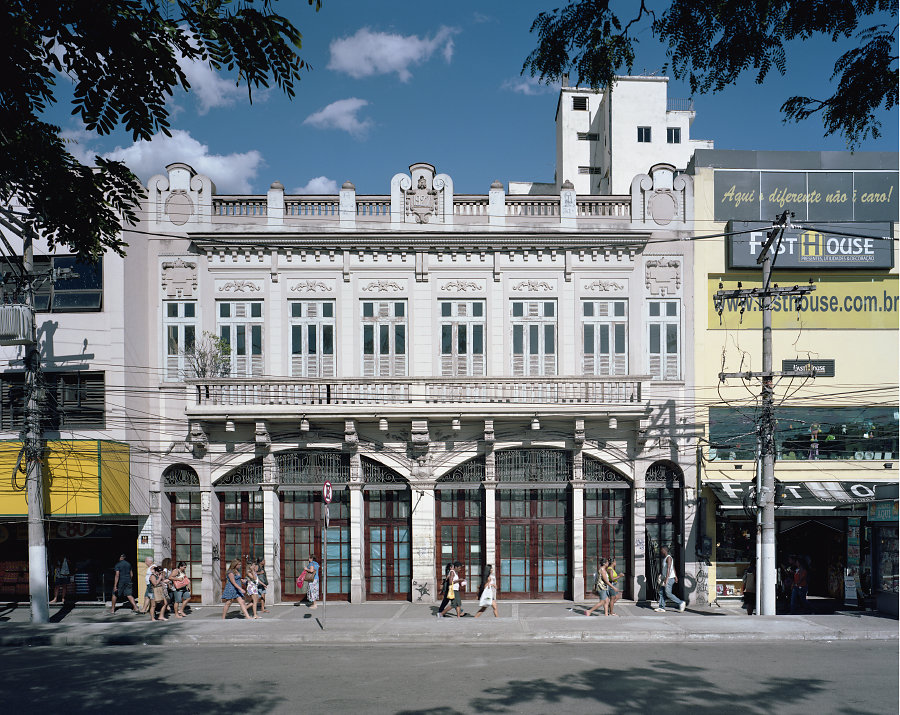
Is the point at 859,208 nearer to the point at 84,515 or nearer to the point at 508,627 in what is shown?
the point at 508,627

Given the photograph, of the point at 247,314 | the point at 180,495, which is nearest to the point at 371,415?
the point at 247,314

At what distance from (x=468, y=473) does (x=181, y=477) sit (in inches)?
305

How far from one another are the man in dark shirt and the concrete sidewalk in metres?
0.52

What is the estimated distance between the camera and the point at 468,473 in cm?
2042

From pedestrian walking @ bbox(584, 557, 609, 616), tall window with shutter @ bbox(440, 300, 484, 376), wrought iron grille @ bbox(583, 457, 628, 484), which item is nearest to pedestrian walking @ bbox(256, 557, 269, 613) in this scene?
tall window with shutter @ bbox(440, 300, 484, 376)

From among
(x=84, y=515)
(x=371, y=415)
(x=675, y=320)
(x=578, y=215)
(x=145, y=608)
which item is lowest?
(x=145, y=608)

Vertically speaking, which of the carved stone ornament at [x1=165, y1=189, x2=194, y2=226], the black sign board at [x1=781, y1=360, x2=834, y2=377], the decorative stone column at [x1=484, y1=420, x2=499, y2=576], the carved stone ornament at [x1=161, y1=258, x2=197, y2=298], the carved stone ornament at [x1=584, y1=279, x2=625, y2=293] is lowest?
the decorative stone column at [x1=484, y1=420, x2=499, y2=576]

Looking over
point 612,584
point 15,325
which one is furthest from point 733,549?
point 15,325

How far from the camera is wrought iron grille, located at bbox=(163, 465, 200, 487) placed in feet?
67.3

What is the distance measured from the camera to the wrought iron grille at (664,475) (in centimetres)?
2031

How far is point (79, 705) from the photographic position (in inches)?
420

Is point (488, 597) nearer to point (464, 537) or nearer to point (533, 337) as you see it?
point (464, 537)

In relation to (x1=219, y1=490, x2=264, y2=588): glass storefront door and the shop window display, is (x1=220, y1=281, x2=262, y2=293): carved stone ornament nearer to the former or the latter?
(x1=219, y1=490, x2=264, y2=588): glass storefront door

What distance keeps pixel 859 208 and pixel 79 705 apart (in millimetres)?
20963
